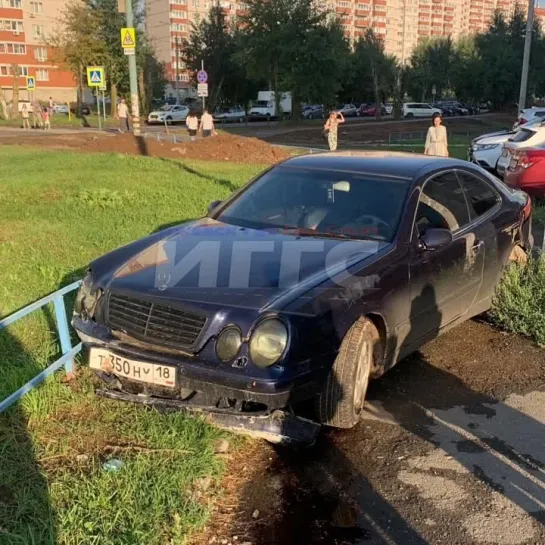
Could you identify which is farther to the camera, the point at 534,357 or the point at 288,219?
the point at 534,357

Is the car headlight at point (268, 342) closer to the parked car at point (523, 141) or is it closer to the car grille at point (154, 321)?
the car grille at point (154, 321)

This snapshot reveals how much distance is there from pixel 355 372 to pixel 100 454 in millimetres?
1461

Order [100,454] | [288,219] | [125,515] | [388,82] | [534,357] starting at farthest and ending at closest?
[388,82] < [534,357] < [288,219] < [100,454] < [125,515]

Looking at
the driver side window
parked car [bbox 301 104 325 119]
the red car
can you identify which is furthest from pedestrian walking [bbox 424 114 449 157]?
parked car [bbox 301 104 325 119]

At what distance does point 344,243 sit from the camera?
4.35m

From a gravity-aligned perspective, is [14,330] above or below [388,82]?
below

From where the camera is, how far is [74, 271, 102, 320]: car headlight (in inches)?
156

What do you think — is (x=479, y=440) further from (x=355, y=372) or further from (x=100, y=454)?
(x=100, y=454)

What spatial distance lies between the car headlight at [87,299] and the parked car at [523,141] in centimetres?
920

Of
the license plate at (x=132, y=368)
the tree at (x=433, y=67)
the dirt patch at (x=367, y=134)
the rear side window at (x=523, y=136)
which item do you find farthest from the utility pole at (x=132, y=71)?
the tree at (x=433, y=67)

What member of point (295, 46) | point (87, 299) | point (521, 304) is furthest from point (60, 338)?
point (295, 46)

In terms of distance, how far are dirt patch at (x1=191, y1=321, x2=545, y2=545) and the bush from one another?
2.74 ft

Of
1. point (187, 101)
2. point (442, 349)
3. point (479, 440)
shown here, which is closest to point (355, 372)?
point (479, 440)

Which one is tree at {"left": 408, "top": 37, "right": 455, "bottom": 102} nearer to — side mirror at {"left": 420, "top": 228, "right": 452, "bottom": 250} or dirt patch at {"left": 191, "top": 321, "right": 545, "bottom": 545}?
side mirror at {"left": 420, "top": 228, "right": 452, "bottom": 250}
